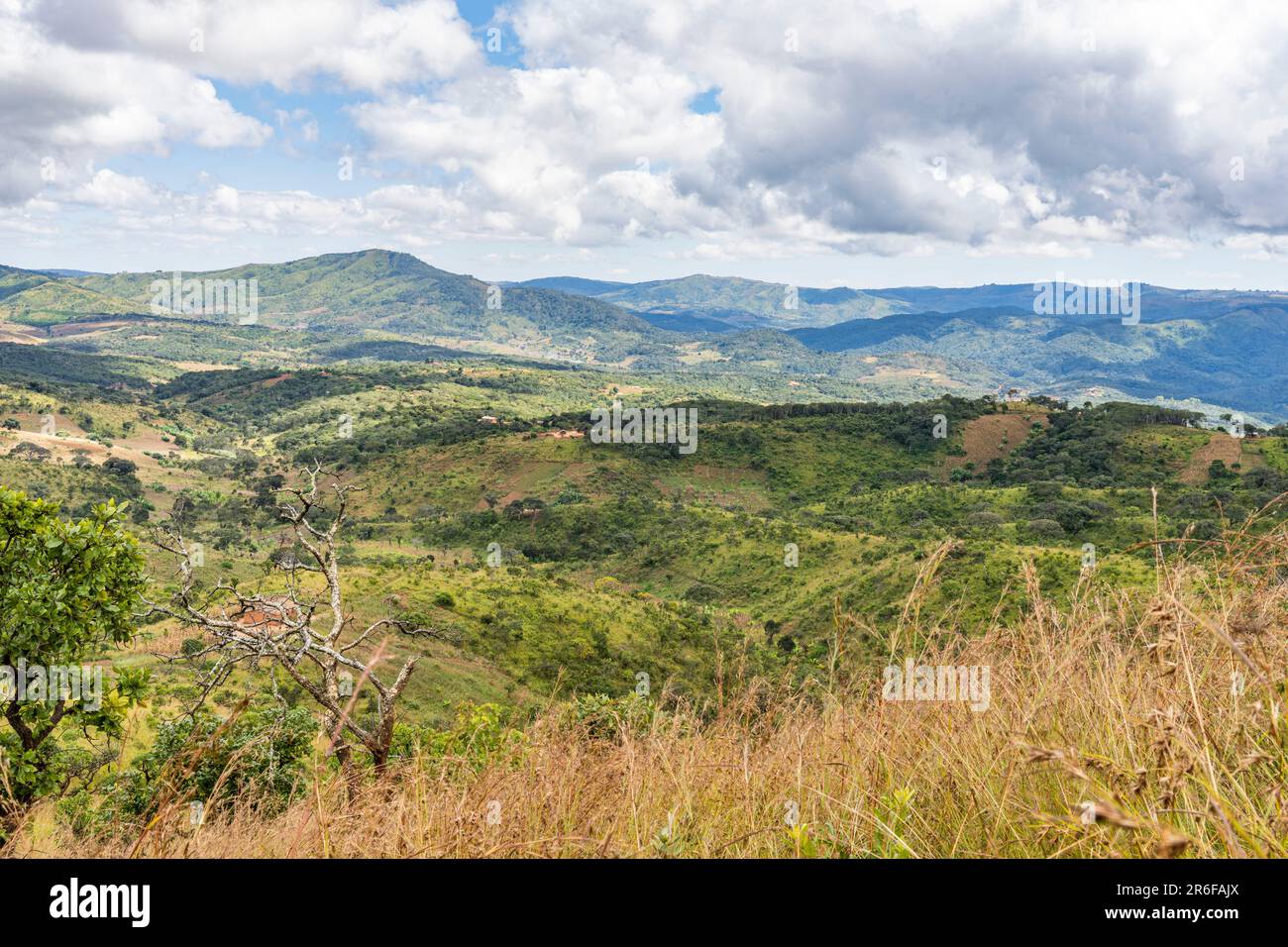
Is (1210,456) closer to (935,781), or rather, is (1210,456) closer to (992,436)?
(992,436)

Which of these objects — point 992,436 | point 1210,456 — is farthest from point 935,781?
point 992,436

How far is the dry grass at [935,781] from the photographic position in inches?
81.0

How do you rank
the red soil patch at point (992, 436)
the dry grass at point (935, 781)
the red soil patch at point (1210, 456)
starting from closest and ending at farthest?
1. the dry grass at point (935, 781)
2. the red soil patch at point (1210, 456)
3. the red soil patch at point (992, 436)

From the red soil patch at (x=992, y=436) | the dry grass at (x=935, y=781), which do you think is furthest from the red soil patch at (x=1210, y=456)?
the dry grass at (x=935, y=781)

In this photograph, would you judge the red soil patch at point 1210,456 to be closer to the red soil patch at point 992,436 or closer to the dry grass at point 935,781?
the red soil patch at point 992,436

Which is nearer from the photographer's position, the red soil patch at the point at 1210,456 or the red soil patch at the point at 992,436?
the red soil patch at the point at 1210,456

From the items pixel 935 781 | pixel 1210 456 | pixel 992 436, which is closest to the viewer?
pixel 935 781

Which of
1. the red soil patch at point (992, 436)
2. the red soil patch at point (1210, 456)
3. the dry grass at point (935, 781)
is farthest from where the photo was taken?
the red soil patch at point (992, 436)

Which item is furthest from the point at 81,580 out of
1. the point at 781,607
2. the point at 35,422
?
the point at 35,422

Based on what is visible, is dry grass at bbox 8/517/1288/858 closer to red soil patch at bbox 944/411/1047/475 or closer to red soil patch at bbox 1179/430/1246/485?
red soil patch at bbox 1179/430/1246/485

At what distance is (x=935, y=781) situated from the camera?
257 cm

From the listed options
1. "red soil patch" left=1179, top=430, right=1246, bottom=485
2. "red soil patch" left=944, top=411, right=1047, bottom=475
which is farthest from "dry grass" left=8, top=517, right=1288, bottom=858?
"red soil patch" left=944, top=411, right=1047, bottom=475
